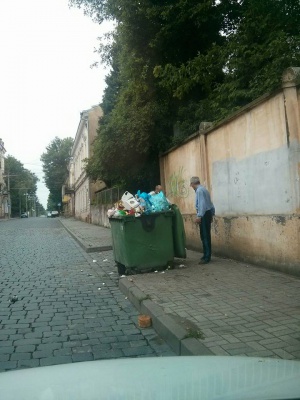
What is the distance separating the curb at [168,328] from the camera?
154 inches

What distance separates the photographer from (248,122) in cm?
823

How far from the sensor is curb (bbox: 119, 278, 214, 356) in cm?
391

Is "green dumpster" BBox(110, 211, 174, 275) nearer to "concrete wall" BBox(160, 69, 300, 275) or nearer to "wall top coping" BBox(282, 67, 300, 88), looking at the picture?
"concrete wall" BBox(160, 69, 300, 275)

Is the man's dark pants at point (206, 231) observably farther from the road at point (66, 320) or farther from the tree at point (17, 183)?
the tree at point (17, 183)

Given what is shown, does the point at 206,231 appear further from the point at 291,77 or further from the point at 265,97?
the point at 291,77

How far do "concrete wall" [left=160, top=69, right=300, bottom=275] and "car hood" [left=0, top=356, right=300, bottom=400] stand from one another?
14.4 ft

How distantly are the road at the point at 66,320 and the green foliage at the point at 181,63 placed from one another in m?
5.32

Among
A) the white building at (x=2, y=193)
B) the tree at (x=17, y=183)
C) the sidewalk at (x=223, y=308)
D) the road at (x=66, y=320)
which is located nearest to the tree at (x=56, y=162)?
the white building at (x=2, y=193)

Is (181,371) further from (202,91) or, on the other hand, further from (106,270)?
(202,91)

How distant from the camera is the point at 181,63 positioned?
12.3 m

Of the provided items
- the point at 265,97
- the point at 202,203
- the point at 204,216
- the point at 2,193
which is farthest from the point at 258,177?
the point at 2,193

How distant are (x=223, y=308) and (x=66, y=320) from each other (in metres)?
2.03

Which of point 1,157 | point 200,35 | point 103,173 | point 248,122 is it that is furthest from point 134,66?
point 1,157

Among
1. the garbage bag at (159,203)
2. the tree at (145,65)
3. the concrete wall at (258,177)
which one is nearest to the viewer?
the concrete wall at (258,177)
